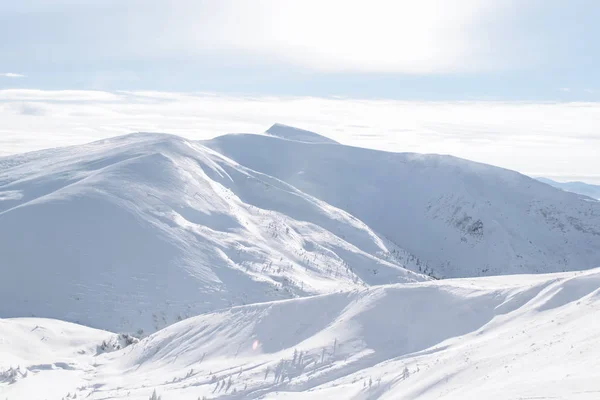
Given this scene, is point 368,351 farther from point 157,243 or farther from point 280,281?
point 157,243

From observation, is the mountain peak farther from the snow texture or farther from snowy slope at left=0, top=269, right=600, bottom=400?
snowy slope at left=0, top=269, right=600, bottom=400

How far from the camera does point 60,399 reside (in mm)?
19000

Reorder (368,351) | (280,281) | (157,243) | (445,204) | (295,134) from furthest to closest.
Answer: (295,134) → (445,204) → (157,243) → (280,281) → (368,351)

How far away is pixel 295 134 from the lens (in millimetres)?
174000

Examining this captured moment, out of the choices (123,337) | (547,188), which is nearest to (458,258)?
(547,188)

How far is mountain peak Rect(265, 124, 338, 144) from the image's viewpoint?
169375 millimetres

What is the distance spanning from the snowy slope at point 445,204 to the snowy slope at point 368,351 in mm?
81293

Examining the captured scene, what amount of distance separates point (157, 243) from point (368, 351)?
4096cm

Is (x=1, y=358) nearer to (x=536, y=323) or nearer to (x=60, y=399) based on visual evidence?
(x=60, y=399)

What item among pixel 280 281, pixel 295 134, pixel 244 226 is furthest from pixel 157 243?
pixel 295 134

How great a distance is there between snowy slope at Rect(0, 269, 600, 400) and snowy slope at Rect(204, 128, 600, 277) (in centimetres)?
8129

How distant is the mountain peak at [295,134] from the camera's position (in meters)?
169

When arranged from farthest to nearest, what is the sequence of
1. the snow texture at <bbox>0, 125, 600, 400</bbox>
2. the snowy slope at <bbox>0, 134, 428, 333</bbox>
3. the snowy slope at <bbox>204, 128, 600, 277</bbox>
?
the snowy slope at <bbox>204, 128, 600, 277</bbox>
the snowy slope at <bbox>0, 134, 428, 333</bbox>
the snow texture at <bbox>0, 125, 600, 400</bbox>

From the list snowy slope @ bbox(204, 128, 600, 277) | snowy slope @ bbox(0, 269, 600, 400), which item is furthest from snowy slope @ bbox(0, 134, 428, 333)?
snowy slope @ bbox(204, 128, 600, 277)
